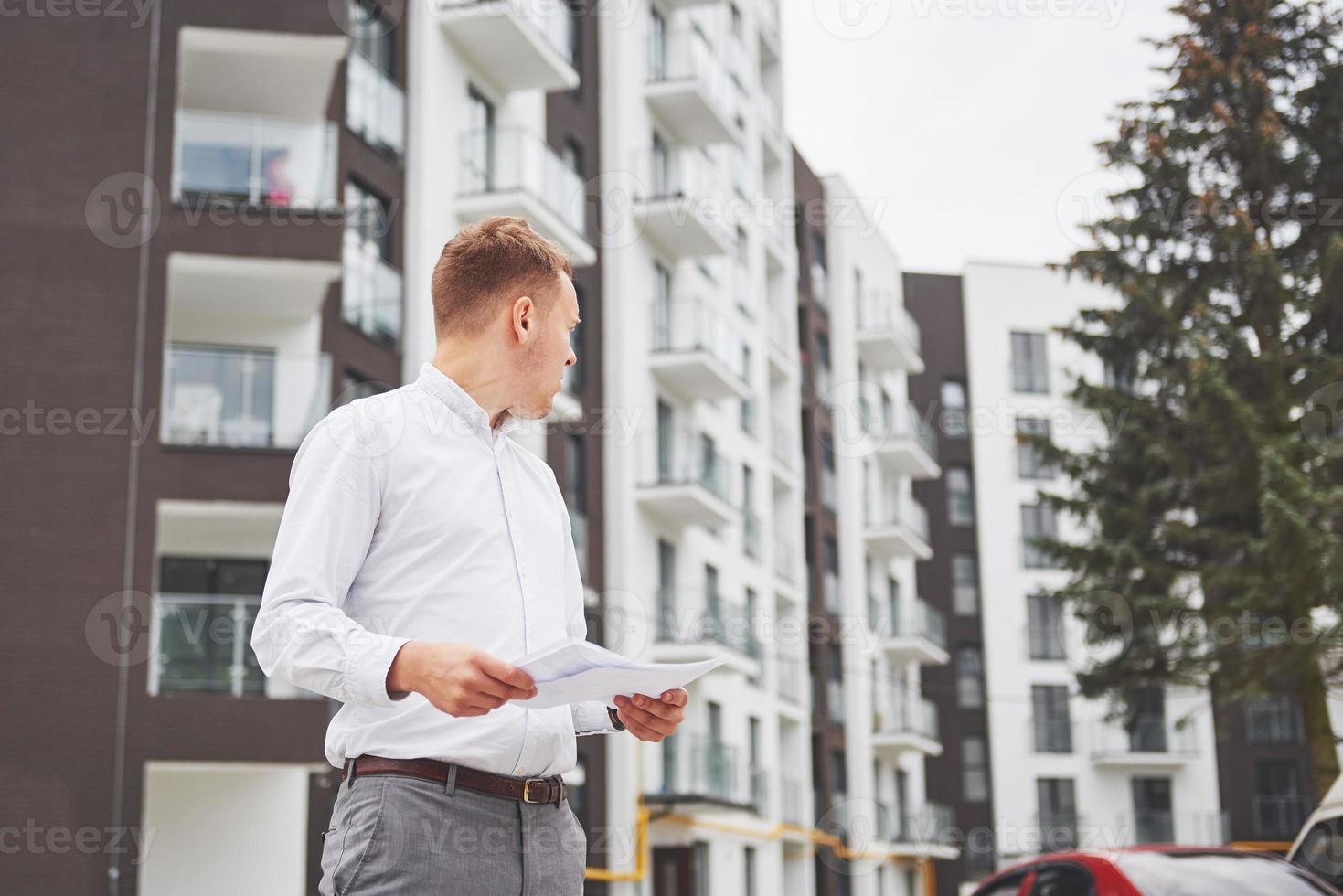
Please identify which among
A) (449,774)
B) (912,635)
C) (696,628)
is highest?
(912,635)

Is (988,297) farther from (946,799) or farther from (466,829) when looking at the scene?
(466,829)

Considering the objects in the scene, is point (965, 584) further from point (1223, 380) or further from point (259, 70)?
point (259, 70)

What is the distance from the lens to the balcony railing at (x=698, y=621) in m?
33.2

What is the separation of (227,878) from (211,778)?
4.80ft

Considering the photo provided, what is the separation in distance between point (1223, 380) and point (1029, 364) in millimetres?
41279

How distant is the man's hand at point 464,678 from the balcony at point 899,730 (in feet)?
156

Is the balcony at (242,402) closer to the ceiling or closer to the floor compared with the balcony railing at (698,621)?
closer to the ceiling

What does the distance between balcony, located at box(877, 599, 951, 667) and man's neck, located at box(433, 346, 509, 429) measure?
48.0 metres

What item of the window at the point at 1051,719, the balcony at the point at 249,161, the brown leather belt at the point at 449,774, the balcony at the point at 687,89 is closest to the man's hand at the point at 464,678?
the brown leather belt at the point at 449,774

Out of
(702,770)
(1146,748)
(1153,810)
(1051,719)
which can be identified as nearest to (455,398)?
(702,770)

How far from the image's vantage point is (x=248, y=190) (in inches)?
843

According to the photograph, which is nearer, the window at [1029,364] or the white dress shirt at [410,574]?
the white dress shirt at [410,574]

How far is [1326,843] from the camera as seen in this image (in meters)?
10.6

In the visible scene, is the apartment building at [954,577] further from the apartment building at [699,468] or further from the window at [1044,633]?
the apartment building at [699,468]
